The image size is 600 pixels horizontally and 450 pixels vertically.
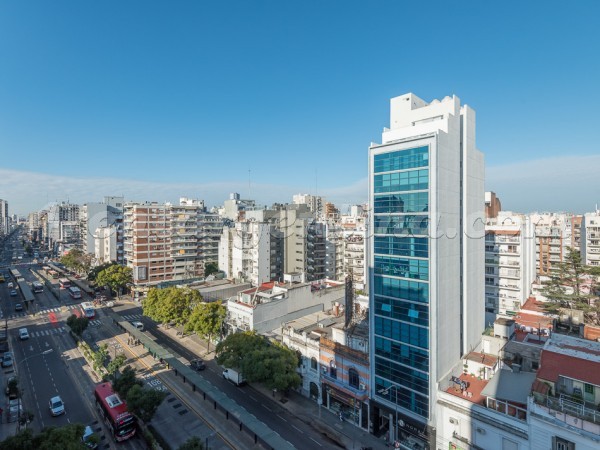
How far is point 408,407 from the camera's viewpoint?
29.9 meters

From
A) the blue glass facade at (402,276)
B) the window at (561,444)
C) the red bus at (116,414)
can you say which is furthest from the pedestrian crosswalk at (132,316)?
the window at (561,444)

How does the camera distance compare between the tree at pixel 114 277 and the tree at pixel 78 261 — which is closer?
the tree at pixel 114 277

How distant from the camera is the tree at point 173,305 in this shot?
51281mm

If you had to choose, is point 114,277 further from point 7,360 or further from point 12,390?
point 12,390

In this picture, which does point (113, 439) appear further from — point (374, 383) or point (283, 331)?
point (374, 383)

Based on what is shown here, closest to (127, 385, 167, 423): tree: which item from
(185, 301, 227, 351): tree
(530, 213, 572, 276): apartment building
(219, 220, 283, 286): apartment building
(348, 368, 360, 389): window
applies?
(185, 301, 227, 351): tree

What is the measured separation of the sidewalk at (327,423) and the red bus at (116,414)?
45.4 feet

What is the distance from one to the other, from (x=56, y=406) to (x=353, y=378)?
2998 cm

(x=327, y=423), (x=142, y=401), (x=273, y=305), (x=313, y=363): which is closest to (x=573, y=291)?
(x=313, y=363)

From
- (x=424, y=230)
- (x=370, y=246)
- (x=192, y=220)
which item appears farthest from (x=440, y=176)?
(x=192, y=220)

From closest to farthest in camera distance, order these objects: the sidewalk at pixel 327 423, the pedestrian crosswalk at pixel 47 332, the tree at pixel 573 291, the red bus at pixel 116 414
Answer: the red bus at pixel 116 414 < the sidewalk at pixel 327 423 < the tree at pixel 573 291 < the pedestrian crosswalk at pixel 47 332

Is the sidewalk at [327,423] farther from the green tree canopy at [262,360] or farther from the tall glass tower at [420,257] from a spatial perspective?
the green tree canopy at [262,360]

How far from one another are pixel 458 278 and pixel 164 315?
41.8 metres

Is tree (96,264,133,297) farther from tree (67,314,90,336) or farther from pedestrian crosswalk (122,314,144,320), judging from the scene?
tree (67,314,90,336)
